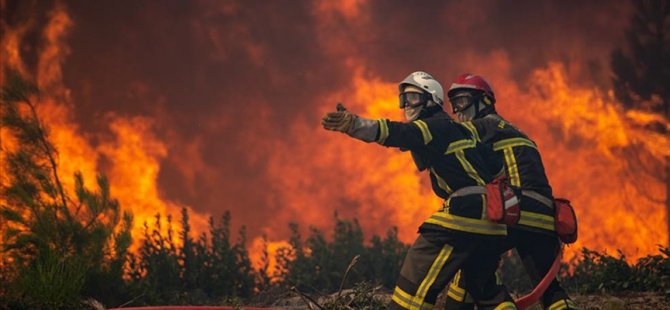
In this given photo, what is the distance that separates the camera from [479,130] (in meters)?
6.20

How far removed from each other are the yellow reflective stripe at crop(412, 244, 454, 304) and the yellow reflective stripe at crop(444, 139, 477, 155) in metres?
0.66

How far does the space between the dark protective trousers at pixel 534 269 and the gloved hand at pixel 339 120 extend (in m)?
1.52

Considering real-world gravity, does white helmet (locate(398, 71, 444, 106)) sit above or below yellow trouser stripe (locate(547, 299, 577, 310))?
above

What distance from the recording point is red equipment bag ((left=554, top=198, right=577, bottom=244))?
5949mm

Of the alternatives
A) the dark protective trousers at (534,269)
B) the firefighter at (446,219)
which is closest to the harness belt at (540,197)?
the dark protective trousers at (534,269)

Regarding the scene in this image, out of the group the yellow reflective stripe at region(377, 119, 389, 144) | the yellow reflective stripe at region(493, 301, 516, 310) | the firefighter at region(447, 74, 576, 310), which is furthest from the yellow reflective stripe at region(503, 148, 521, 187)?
the yellow reflective stripe at region(377, 119, 389, 144)

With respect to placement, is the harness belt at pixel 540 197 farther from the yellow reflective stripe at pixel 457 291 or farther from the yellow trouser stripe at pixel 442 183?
the yellow reflective stripe at pixel 457 291

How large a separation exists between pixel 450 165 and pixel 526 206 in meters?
0.72

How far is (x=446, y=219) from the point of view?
5.45m

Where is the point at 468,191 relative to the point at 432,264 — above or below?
above

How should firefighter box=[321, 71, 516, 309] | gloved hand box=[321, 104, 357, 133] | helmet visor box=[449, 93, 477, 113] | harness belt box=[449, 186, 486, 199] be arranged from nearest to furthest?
gloved hand box=[321, 104, 357, 133], firefighter box=[321, 71, 516, 309], harness belt box=[449, 186, 486, 199], helmet visor box=[449, 93, 477, 113]

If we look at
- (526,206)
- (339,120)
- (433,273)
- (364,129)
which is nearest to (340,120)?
(339,120)

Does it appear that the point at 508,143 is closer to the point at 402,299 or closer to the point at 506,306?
the point at 506,306

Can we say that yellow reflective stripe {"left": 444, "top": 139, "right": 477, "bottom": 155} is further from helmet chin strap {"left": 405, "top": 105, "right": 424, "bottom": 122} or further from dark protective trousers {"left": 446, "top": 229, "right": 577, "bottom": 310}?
dark protective trousers {"left": 446, "top": 229, "right": 577, "bottom": 310}
